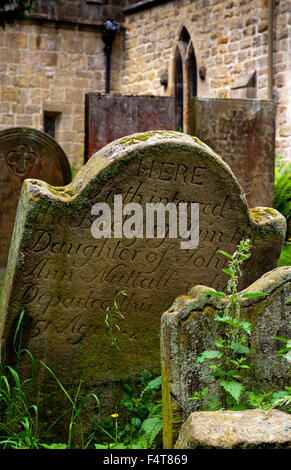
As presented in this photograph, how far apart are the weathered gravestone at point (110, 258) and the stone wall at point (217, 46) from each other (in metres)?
9.40

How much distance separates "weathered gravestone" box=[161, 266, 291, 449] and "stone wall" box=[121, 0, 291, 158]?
10.2 meters

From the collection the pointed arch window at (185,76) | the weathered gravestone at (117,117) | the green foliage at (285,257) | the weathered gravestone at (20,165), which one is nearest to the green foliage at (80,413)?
the green foliage at (285,257)

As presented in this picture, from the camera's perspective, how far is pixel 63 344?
4125 mm

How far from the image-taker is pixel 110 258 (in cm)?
417

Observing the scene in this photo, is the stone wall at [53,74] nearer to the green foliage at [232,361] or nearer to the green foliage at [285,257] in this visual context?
the green foliage at [285,257]

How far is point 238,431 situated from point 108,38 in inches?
696

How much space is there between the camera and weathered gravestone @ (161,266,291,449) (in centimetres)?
329

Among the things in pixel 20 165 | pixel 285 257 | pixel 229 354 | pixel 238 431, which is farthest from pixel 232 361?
pixel 20 165

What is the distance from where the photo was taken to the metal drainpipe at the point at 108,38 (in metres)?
19.1

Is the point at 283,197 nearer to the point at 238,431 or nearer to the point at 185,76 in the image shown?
the point at 238,431

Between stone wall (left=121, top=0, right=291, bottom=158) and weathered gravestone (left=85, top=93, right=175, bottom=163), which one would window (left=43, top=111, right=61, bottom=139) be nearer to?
stone wall (left=121, top=0, right=291, bottom=158)

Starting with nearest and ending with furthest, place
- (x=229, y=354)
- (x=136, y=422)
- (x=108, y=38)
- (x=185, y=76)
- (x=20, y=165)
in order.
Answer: (x=229, y=354)
(x=136, y=422)
(x=20, y=165)
(x=185, y=76)
(x=108, y=38)

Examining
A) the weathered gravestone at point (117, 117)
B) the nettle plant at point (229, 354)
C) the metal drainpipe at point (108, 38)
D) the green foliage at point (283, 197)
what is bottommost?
the nettle plant at point (229, 354)

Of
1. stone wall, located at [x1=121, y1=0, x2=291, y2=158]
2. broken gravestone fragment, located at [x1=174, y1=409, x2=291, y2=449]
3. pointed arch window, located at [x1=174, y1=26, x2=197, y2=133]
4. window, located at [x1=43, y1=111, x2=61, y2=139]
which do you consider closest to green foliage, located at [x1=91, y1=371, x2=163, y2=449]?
broken gravestone fragment, located at [x1=174, y1=409, x2=291, y2=449]
